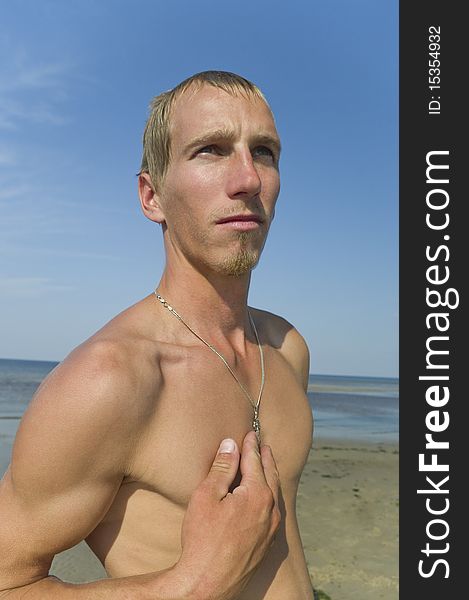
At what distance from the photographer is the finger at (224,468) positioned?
1581mm

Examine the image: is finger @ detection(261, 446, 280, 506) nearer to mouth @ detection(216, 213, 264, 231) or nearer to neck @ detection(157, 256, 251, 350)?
neck @ detection(157, 256, 251, 350)

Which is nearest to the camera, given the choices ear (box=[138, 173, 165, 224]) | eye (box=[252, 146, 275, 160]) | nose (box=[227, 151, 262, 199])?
nose (box=[227, 151, 262, 199])

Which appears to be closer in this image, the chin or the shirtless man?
the shirtless man

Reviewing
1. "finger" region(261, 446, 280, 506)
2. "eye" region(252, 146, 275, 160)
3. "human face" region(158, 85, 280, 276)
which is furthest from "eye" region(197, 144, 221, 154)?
"finger" region(261, 446, 280, 506)

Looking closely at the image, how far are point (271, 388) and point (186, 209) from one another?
73 cm

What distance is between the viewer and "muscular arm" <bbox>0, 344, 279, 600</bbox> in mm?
1434

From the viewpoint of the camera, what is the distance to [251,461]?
1.69 metres

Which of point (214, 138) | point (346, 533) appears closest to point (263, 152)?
point (214, 138)

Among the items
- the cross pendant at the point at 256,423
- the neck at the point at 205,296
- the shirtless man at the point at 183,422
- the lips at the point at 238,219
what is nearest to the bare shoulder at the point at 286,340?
the shirtless man at the point at 183,422

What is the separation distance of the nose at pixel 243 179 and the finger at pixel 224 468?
75 centimetres

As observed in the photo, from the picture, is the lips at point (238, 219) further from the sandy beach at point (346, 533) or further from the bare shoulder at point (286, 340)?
the sandy beach at point (346, 533)

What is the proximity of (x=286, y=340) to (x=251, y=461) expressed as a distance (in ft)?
2.75

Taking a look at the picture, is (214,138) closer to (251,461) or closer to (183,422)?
(183,422)

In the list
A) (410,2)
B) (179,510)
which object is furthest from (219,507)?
(410,2)
